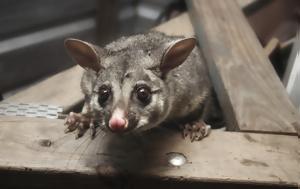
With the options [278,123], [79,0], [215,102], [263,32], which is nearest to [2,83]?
[79,0]

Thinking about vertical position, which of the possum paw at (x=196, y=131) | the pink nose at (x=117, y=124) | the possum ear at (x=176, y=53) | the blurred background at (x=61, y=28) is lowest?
the pink nose at (x=117, y=124)

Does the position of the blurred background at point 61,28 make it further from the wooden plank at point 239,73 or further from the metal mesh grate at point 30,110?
the metal mesh grate at point 30,110

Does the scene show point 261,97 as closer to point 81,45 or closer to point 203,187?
point 203,187

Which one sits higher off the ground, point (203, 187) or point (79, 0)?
point (79, 0)

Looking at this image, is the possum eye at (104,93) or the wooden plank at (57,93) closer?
the possum eye at (104,93)

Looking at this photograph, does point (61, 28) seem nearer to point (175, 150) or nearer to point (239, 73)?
point (239, 73)

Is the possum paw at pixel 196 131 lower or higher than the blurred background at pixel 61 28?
lower

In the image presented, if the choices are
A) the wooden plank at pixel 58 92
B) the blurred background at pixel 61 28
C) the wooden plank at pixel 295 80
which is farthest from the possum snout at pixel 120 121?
the blurred background at pixel 61 28
